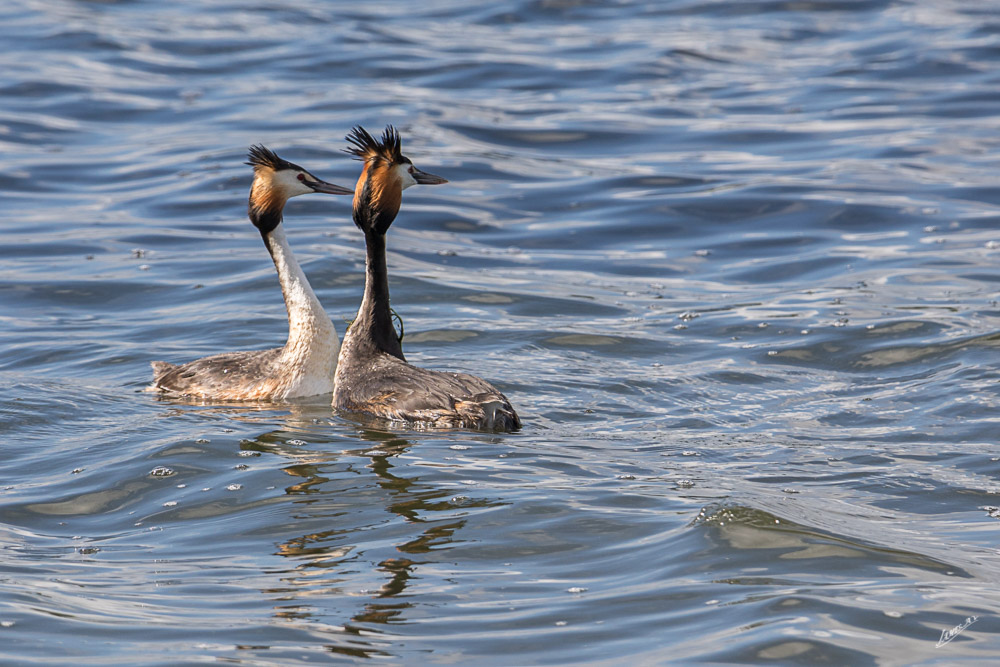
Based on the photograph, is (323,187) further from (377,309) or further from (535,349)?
(535,349)

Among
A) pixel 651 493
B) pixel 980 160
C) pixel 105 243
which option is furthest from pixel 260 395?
pixel 980 160

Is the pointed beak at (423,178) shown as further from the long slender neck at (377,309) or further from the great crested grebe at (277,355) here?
the great crested grebe at (277,355)

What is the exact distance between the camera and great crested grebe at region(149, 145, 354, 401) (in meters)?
9.70

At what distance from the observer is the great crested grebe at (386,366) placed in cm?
841

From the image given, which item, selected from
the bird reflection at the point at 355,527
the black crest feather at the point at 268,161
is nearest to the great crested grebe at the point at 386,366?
the bird reflection at the point at 355,527

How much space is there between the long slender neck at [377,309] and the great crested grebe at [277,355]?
39 centimetres

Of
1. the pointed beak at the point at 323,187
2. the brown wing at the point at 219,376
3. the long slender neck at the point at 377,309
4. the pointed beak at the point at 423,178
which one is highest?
the pointed beak at the point at 423,178
